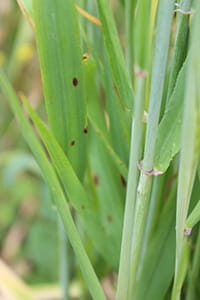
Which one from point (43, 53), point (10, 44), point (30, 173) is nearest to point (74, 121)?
point (43, 53)

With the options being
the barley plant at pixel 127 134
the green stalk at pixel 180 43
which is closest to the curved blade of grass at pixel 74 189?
the barley plant at pixel 127 134

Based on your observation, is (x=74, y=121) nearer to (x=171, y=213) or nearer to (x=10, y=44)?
(x=171, y=213)

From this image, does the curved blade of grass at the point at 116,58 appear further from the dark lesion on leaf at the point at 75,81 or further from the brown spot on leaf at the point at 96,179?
the brown spot on leaf at the point at 96,179

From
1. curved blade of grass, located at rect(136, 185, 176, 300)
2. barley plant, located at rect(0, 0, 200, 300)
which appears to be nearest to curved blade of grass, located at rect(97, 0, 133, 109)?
barley plant, located at rect(0, 0, 200, 300)

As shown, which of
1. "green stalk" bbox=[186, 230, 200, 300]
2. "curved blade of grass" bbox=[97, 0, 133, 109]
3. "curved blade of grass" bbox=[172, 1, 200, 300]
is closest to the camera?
"curved blade of grass" bbox=[172, 1, 200, 300]

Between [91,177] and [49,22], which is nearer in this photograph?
[49,22]

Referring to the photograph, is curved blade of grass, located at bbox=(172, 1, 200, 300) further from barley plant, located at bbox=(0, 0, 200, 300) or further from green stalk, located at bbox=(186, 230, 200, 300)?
green stalk, located at bbox=(186, 230, 200, 300)

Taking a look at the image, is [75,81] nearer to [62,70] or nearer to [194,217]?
[62,70]
